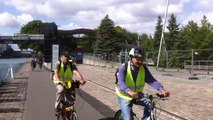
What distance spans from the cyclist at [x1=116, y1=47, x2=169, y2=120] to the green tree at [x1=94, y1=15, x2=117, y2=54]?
104767mm

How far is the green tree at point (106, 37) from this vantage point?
114062mm

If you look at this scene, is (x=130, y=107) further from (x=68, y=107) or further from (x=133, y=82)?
(x=68, y=107)

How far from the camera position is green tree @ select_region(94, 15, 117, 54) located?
374ft

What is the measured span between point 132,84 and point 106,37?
109 m

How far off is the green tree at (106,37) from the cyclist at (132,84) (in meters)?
105

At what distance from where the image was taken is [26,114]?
13.5 meters

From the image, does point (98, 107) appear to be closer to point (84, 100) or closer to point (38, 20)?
point (84, 100)

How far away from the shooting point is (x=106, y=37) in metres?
116

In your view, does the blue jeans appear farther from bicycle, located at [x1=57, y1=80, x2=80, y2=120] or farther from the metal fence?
the metal fence

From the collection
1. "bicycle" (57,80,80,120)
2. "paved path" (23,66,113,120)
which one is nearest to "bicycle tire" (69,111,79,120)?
"bicycle" (57,80,80,120)

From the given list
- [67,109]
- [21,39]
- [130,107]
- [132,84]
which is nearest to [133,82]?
[132,84]

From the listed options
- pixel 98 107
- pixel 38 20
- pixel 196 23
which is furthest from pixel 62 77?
pixel 38 20

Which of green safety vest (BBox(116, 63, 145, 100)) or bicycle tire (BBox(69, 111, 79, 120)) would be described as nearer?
green safety vest (BBox(116, 63, 145, 100))

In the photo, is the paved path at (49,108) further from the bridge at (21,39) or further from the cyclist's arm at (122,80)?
the bridge at (21,39)
